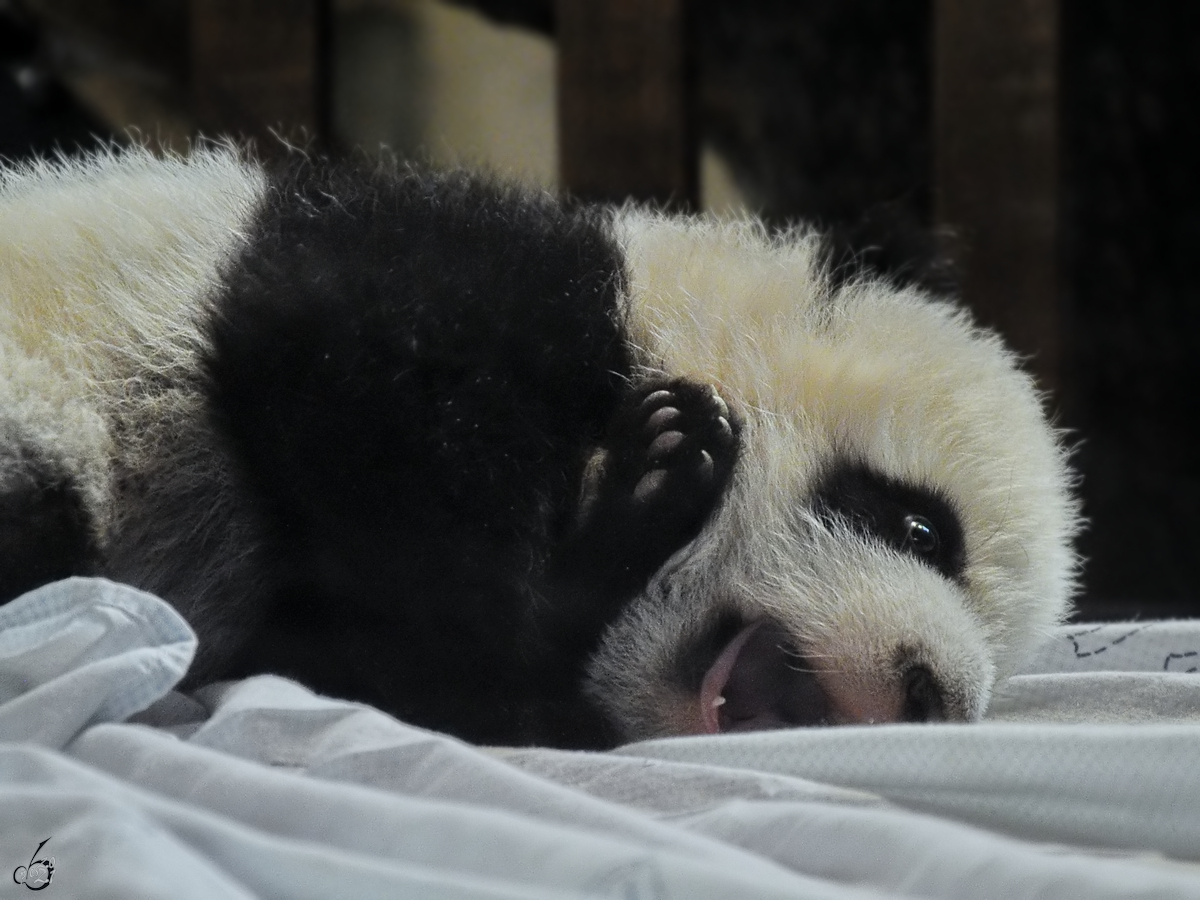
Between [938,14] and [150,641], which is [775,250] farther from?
[938,14]

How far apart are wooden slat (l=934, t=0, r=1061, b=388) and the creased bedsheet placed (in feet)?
4.21

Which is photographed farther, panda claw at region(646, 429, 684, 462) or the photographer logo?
panda claw at region(646, 429, 684, 462)

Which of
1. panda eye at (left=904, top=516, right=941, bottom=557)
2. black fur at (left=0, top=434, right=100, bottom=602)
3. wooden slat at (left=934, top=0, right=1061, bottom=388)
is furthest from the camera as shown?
wooden slat at (left=934, top=0, right=1061, bottom=388)

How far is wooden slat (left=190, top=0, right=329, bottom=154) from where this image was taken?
190 centimetres

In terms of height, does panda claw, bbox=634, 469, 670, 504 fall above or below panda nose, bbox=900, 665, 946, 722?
above

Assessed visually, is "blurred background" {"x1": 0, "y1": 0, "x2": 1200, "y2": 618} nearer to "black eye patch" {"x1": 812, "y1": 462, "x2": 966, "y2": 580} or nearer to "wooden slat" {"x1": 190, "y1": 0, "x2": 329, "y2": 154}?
"wooden slat" {"x1": 190, "y1": 0, "x2": 329, "y2": 154}

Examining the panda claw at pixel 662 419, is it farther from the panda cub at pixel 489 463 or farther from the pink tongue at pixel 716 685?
the pink tongue at pixel 716 685

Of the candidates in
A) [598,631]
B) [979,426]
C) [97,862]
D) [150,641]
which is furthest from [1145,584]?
[97,862]

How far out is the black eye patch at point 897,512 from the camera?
3.29ft

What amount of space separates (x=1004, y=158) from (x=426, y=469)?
1.30 meters

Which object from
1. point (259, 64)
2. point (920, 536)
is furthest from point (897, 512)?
point (259, 64)

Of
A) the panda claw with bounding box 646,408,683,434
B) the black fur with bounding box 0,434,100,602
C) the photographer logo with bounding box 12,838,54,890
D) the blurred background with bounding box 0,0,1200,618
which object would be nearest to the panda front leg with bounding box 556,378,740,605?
the panda claw with bounding box 646,408,683,434

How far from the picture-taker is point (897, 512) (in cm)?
102

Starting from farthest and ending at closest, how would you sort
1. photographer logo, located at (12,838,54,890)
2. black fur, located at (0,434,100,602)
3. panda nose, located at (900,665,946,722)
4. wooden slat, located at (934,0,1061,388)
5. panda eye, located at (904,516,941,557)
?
wooden slat, located at (934,0,1061,388)
panda eye, located at (904,516,941,557)
panda nose, located at (900,665,946,722)
black fur, located at (0,434,100,602)
photographer logo, located at (12,838,54,890)
